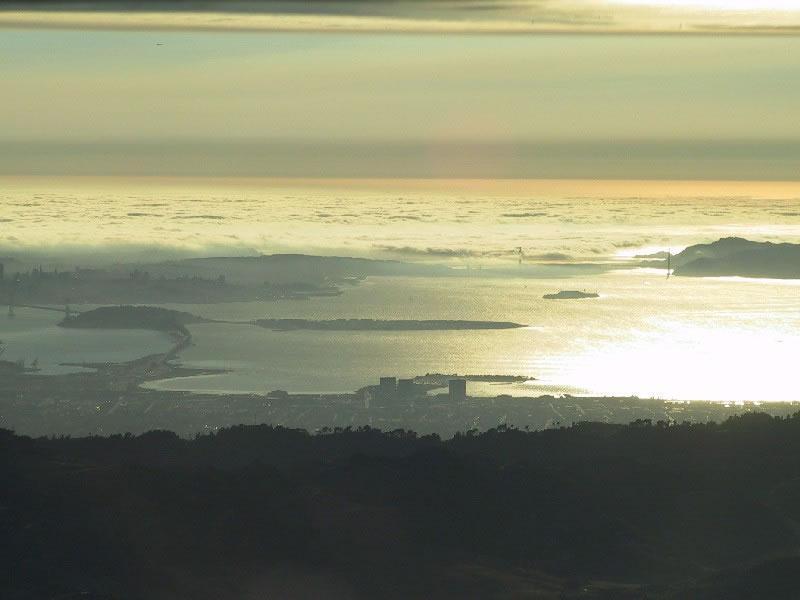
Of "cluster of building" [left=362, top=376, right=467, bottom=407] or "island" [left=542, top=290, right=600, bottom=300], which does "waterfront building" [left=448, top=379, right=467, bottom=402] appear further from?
"island" [left=542, top=290, right=600, bottom=300]

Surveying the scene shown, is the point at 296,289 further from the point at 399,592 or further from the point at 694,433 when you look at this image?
the point at 399,592

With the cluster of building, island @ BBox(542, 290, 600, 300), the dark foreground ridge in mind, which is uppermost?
island @ BBox(542, 290, 600, 300)

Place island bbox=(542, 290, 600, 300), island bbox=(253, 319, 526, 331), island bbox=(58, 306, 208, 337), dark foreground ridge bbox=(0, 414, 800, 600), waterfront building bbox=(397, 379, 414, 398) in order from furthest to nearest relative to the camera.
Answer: island bbox=(542, 290, 600, 300)
island bbox=(253, 319, 526, 331)
island bbox=(58, 306, 208, 337)
waterfront building bbox=(397, 379, 414, 398)
dark foreground ridge bbox=(0, 414, 800, 600)

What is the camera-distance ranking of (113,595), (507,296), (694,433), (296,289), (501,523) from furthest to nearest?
(507,296)
(296,289)
(694,433)
(501,523)
(113,595)

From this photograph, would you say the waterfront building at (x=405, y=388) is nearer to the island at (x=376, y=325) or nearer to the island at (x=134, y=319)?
the island at (x=134, y=319)

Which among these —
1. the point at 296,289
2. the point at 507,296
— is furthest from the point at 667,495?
the point at 507,296

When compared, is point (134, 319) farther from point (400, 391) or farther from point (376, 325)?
point (400, 391)

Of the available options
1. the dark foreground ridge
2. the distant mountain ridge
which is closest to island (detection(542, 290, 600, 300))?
the distant mountain ridge
